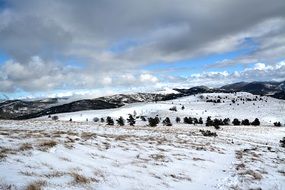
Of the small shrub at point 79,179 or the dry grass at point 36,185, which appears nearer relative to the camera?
the dry grass at point 36,185

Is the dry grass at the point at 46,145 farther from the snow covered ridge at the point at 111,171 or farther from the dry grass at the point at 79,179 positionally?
the dry grass at the point at 79,179

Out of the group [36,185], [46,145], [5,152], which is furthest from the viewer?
[46,145]

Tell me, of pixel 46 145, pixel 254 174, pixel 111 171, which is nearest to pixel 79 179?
pixel 111 171

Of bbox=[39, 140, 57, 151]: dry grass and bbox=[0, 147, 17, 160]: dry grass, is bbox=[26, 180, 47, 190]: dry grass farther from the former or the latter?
bbox=[39, 140, 57, 151]: dry grass

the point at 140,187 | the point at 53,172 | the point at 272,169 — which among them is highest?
the point at 53,172

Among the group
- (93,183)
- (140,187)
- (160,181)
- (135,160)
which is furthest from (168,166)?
(93,183)

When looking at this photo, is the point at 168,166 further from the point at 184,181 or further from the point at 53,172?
the point at 53,172

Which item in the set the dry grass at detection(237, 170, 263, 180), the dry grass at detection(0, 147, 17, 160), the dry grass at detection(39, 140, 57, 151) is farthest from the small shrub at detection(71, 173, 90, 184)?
the dry grass at detection(237, 170, 263, 180)

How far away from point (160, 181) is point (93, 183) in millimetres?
Answer: 3952

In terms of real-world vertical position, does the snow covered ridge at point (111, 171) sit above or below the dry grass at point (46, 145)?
below

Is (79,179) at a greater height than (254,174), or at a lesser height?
greater

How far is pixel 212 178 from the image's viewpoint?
17219mm

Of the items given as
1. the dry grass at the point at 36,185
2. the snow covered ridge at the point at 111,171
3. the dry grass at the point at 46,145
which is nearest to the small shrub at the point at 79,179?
the snow covered ridge at the point at 111,171

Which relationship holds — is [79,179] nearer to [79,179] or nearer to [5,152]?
[79,179]
